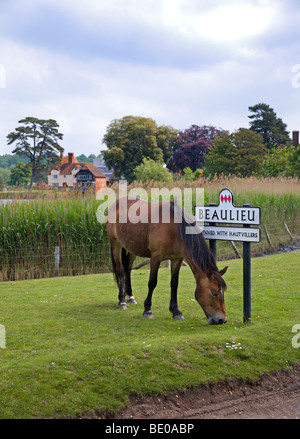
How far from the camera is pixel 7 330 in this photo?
6789 mm

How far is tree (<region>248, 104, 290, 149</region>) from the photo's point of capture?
6291 cm

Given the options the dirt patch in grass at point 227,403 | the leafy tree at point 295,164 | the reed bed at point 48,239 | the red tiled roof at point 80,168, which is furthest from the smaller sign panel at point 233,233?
the red tiled roof at point 80,168

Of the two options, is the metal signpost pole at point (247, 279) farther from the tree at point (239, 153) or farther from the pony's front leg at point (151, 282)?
the tree at point (239, 153)

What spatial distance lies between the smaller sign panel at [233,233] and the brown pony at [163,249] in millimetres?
497

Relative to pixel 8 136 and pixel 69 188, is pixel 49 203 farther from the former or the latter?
pixel 8 136

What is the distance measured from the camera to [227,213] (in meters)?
7.06

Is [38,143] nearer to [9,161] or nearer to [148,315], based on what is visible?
[148,315]

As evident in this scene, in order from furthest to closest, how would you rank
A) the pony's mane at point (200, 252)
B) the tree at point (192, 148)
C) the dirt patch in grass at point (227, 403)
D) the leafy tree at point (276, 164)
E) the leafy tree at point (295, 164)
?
the tree at point (192, 148) < the leafy tree at point (276, 164) < the leafy tree at point (295, 164) < the pony's mane at point (200, 252) < the dirt patch in grass at point (227, 403)

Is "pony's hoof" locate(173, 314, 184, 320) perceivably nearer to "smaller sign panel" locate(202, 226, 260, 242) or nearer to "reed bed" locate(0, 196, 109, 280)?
"smaller sign panel" locate(202, 226, 260, 242)

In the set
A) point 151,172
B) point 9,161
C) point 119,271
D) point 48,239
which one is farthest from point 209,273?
point 9,161

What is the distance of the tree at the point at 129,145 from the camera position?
58.7 meters

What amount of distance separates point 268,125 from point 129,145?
18674mm
